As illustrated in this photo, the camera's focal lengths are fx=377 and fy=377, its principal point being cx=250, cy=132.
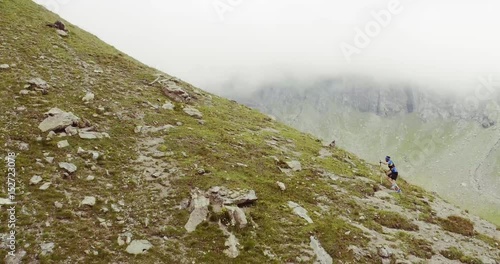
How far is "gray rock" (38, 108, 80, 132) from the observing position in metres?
28.2

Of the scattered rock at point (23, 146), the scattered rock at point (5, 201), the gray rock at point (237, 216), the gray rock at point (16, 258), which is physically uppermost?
the gray rock at point (237, 216)

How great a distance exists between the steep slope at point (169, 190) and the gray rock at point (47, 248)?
0.21 feet

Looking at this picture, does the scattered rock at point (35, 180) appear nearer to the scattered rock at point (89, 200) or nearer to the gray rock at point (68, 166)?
the gray rock at point (68, 166)

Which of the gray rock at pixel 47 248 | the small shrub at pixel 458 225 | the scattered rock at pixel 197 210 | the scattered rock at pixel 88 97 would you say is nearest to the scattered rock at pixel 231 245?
the scattered rock at pixel 197 210

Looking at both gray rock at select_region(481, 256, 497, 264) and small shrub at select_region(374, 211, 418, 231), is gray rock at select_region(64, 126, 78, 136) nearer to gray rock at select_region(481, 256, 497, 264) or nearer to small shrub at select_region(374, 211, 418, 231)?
small shrub at select_region(374, 211, 418, 231)

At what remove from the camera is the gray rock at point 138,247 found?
20.2 metres

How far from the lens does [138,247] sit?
808 inches

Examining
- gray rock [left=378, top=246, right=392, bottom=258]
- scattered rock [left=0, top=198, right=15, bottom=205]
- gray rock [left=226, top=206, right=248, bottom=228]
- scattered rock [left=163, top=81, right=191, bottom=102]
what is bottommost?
scattered rock [left=0, top=198, right=15, bottom=205]

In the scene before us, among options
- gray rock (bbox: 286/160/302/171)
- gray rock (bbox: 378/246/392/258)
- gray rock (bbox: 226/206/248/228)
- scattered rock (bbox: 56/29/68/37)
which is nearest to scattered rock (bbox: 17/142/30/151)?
gray rock (bbox: 226/206/248/228)

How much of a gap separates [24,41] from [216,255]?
35.1 metres

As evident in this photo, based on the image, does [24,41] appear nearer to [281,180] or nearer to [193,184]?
[193,184]

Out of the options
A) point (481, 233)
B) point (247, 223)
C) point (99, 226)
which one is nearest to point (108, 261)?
point (99, 226)

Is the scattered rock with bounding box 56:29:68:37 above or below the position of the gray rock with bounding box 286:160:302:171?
below

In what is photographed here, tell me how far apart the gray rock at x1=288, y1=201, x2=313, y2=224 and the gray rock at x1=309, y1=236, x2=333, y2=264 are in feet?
7.24
